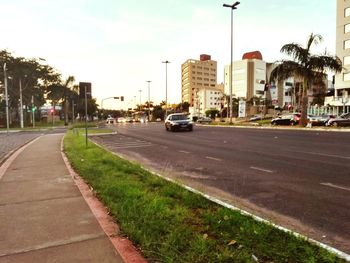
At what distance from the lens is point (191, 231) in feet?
15.5

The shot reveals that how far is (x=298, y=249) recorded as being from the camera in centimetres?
408

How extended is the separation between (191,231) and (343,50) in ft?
230

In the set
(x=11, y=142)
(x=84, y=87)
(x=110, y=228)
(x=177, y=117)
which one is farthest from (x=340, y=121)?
(x=110, y=228)

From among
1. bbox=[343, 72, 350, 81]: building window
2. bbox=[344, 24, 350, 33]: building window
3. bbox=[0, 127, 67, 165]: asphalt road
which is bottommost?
bbox=[0, 127, 67, 165]: asphalt road

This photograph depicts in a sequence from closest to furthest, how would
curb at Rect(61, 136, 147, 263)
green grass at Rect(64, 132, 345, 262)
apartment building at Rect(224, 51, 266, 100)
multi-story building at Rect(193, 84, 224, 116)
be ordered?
green grass at Rect(64, 132, 345, 262), curb at Rect(61, 136, 147, 263), apartment building at Rect(224, 51, 266, 100), multi-story building at Rect(193, 84, 224, 116)

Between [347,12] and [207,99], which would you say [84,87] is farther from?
[207,99]

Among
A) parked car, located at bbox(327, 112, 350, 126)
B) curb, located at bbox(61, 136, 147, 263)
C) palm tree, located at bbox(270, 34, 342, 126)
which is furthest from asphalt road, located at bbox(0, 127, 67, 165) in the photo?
parked car, located at bbox(327, 112, 350, 126)

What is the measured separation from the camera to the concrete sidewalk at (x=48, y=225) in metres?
4.29

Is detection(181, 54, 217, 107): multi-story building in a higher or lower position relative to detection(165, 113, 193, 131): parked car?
higher

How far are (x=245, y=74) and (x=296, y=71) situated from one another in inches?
4724

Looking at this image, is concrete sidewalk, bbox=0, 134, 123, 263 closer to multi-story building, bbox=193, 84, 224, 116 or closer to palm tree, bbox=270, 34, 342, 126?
palm tree, bbox=270, 34, 342, 126

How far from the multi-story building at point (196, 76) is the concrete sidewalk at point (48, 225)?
16820 cm

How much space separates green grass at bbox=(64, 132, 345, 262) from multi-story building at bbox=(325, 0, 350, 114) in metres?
65.6

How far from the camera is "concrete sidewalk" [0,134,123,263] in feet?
14.1
